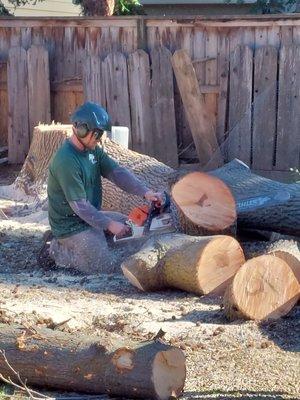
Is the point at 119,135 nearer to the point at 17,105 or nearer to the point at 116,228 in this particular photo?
the point at 17,105

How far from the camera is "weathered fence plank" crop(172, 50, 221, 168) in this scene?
11828 millimetres

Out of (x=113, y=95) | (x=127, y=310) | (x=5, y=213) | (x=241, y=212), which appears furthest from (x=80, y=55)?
(x=127, y=310)

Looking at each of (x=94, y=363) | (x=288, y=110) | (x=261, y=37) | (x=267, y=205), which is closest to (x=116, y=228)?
(x=267, y=205)

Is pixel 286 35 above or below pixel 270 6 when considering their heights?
below

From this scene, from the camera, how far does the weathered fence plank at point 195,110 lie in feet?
38.8

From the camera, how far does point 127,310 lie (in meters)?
6.48

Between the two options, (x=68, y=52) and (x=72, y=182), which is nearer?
(x=72, y=182)

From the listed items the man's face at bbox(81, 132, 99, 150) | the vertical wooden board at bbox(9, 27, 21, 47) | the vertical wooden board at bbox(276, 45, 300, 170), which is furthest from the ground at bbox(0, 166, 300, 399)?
the vertical wooden board at bbox(9, 27, 21, 47)

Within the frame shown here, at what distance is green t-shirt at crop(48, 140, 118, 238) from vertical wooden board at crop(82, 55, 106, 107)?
4.38 metres

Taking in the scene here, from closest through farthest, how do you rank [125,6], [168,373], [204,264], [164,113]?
[168,373]
[204,264]
[164,113]
[125,6]

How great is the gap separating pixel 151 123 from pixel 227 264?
17.9 feet

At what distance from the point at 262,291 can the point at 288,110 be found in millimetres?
5686

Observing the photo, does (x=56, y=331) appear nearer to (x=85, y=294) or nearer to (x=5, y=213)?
(x=85, y=294)

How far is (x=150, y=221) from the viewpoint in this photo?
24.9ft
